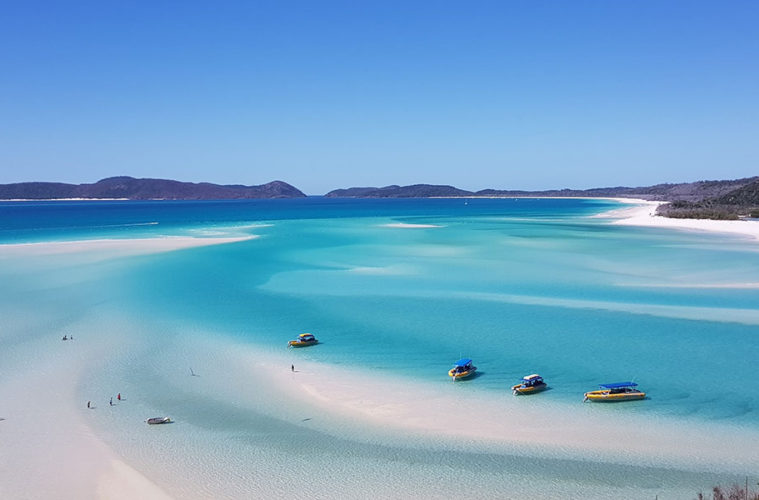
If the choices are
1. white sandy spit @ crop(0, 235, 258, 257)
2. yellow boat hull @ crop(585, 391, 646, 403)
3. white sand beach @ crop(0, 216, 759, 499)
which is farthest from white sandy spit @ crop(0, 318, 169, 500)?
white sandy spit @ crop(0, 235, 258, 257)

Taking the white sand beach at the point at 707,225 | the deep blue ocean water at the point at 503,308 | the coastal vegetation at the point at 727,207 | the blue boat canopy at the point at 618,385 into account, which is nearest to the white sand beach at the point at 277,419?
the blue boat canopy at the point at 618,385

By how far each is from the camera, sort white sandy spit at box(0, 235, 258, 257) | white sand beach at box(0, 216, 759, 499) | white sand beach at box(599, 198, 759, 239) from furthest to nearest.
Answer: white sand beach at box(599, 198, 759, 239) → white sandy spit at box(0, 235, 258, 257) → white sand beach at box(0, 216, 759, 499)

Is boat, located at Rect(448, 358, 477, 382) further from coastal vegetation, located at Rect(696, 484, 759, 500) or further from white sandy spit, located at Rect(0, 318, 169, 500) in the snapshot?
white sandy spit, located at Rect(0, 318, 169, 500)

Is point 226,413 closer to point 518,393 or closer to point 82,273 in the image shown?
point 518,393

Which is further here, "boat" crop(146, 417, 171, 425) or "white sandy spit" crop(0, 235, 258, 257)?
"white sandy spit" crop(0, 235, 258, 257)

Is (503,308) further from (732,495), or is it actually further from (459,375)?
(732,495)

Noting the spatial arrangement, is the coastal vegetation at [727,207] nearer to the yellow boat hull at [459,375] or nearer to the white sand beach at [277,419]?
the yellow boat hull at [459,375]

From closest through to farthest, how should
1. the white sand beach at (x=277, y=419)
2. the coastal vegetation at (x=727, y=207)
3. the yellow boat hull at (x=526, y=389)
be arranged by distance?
1. the white sand beach at (x=277, y=419)
2. the yellow boat hull at (x=526, y=389)
3. the coastal vegetation at (x=727, y=207)
